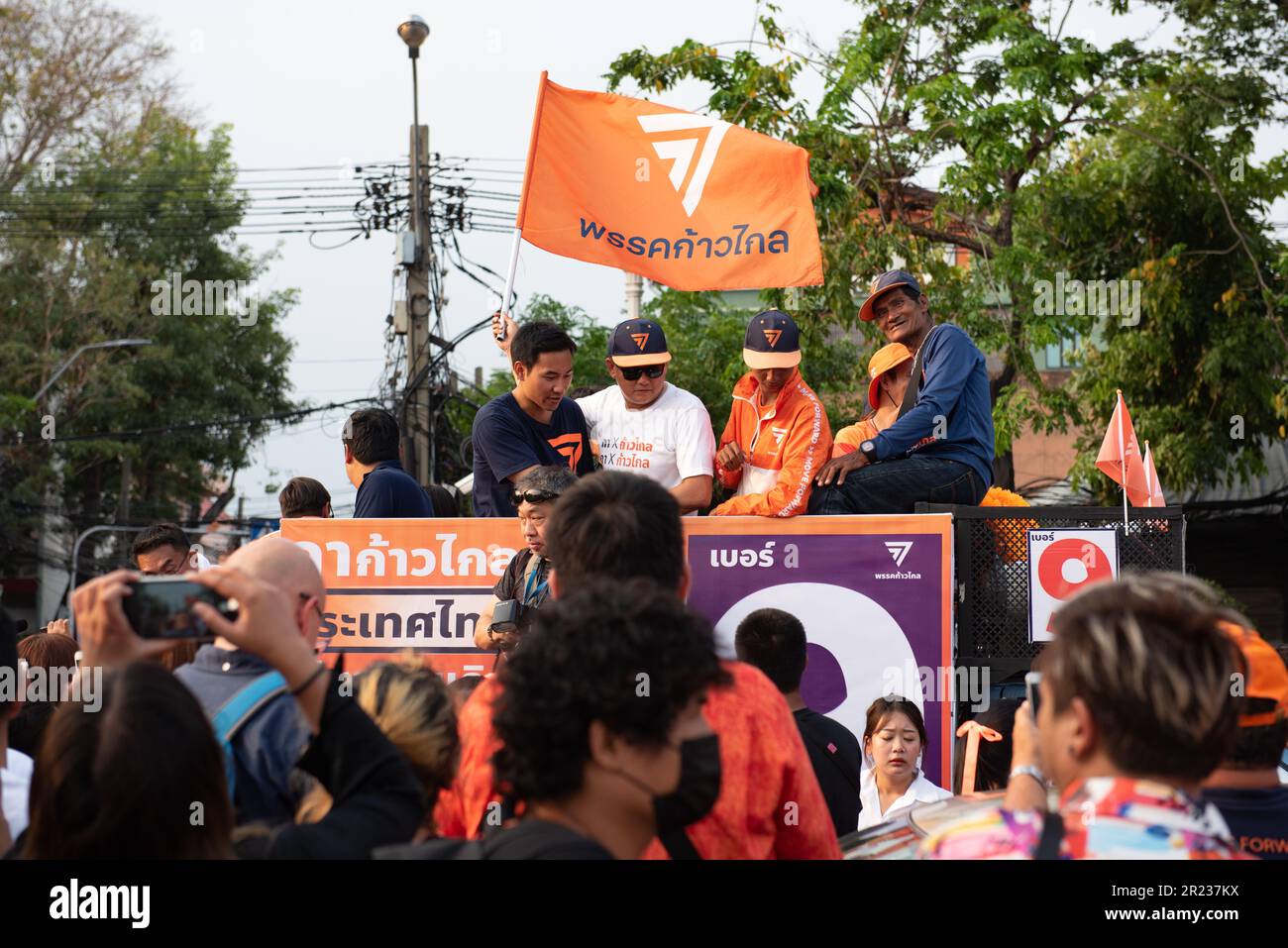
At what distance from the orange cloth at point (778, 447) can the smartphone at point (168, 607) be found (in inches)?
148

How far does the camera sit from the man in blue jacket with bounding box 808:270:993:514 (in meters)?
6.05

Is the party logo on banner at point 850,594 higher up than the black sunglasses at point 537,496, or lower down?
lower down

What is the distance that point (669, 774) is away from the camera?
2.17 m

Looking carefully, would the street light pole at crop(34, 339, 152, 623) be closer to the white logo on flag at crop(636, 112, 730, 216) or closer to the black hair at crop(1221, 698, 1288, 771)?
the white logo on flag at crop(636, 112, 730, 216)

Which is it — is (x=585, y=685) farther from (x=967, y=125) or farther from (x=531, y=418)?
(x=967, y=125)

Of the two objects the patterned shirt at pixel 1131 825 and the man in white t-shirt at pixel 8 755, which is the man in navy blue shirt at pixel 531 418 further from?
the patterned shirt at pixel 1131 825

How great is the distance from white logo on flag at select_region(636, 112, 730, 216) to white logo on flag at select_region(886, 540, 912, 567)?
7.78 feet

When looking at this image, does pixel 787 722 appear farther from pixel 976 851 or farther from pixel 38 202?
pixel 38 202

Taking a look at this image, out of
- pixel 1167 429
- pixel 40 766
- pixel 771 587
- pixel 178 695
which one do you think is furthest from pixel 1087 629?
pixel 1167 429

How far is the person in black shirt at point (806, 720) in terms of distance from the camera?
426 cm

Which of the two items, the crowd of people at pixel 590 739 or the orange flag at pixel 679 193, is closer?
the crowd of people at pixel 590 739

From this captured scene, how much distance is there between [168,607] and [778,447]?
4051 mm

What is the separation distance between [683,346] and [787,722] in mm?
20210

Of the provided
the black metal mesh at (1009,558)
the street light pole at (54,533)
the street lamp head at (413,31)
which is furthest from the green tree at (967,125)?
the street light pole at (54,533)
